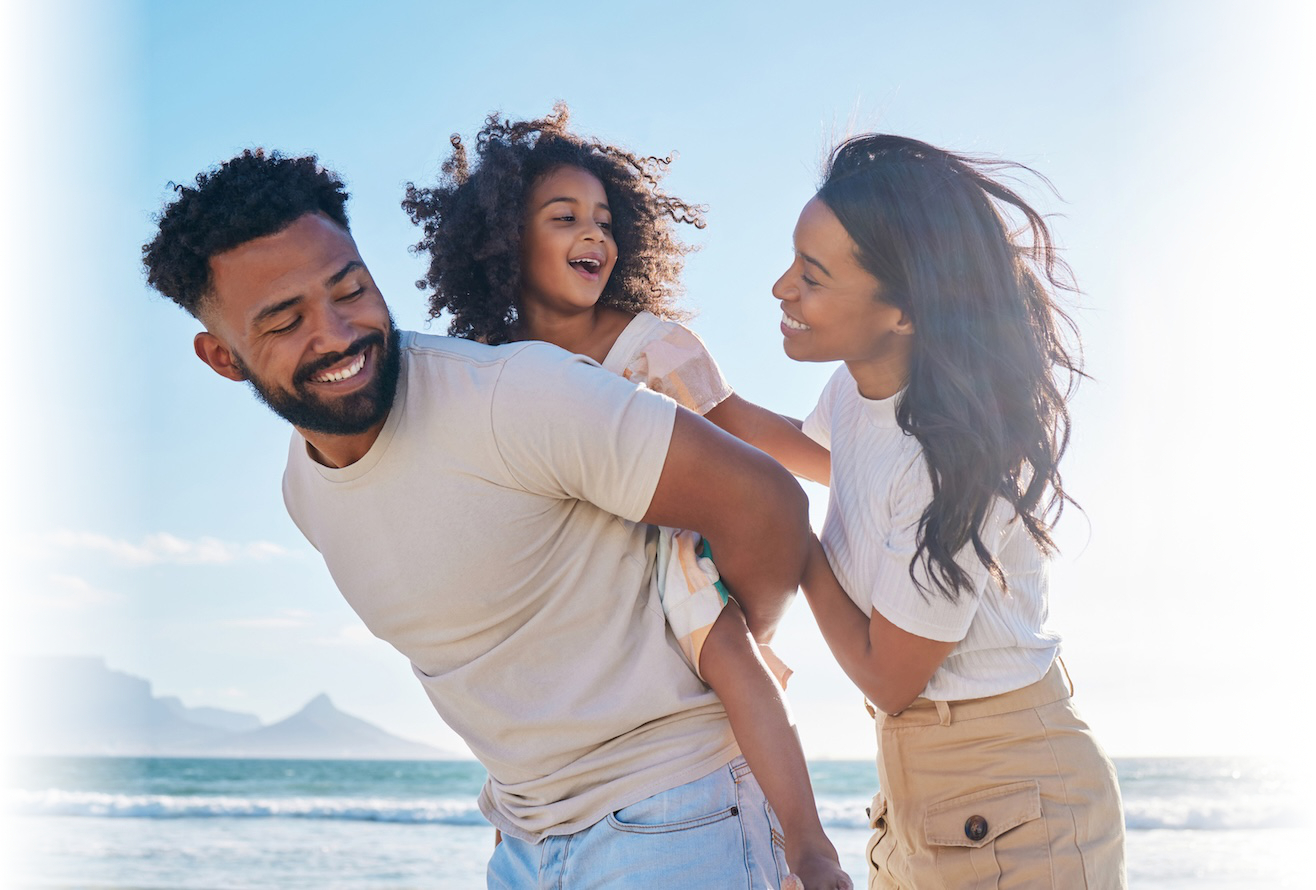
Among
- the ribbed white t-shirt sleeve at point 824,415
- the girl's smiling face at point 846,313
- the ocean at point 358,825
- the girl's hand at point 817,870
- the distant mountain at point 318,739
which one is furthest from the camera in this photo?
the distant mountain at point 318,739

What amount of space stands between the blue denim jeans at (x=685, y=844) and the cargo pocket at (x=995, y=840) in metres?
0.43

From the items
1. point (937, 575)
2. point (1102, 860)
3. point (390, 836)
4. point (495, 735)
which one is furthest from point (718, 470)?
point (390, 836)

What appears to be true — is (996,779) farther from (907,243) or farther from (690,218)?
(690,218)

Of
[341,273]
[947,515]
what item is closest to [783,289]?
[947,515]

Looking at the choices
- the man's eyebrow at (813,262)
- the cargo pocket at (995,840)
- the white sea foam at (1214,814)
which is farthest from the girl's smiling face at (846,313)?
the white sea foam at (1214,814)

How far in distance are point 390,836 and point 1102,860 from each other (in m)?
13.8

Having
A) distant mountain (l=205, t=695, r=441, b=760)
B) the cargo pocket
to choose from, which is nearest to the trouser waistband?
the cargo pocket

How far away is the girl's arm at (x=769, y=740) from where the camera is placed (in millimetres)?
2086

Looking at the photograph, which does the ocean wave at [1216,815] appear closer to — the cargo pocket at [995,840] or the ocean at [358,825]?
the ocean at [358,825]

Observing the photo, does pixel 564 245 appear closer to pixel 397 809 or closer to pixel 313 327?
pixel 313 327

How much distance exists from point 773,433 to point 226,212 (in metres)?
1.58

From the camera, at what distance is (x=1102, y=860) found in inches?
95.7

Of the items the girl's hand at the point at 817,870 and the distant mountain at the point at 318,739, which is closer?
the girl's hand at the point at 817,870

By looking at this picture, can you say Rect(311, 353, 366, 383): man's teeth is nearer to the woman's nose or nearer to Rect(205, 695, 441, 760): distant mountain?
the woman's nose
